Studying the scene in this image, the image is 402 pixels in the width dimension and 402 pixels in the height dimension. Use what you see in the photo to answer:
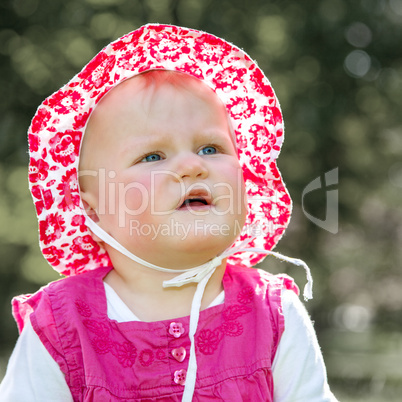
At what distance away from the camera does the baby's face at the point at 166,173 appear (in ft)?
5.05

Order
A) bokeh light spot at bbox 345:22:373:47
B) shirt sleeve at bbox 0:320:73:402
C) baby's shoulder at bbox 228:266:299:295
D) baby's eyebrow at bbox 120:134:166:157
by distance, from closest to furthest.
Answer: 1. shirt sleeve at bbox 0:320:73:402
2. baby's eyebrow at bbox 120:134:166:157
3. baby's shoulder at bbox 228:266:299:295
4. bokeh light spot at bbox 345:22:373:47

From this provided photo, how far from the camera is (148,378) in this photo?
151 centimetres

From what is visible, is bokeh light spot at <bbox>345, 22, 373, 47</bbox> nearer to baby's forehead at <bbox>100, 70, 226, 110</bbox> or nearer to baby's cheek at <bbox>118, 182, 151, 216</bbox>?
baby's forehead at <bbox>100, 70, 226, 110</bbox>

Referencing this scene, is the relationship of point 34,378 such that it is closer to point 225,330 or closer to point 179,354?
point 179,354

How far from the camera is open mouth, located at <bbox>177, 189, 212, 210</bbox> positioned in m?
1.55

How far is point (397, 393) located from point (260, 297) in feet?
7.88

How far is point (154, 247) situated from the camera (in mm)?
1569

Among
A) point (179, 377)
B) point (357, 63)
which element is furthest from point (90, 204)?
point (357, 63)

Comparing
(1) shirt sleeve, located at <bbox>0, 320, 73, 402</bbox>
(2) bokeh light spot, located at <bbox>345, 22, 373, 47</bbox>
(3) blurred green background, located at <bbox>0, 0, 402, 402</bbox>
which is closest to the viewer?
(1) shirt sleeve, located at <bbox>0, 320, 73, 402</bbox>

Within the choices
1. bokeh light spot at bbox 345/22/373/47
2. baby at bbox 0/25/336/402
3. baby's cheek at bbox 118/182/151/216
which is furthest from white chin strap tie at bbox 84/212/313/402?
bokeh light spot at bbox 345/22/373/47

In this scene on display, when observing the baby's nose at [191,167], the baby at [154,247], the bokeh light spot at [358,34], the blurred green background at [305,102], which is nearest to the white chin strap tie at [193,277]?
the baby at [154,247]

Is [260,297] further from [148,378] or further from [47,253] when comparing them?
[47,253]

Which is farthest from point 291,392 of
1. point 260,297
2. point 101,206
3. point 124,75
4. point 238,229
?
point 124,75

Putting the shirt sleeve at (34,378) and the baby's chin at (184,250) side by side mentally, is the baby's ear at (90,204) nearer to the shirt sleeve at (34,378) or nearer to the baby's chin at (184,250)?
the baby's chin at (184,250)
